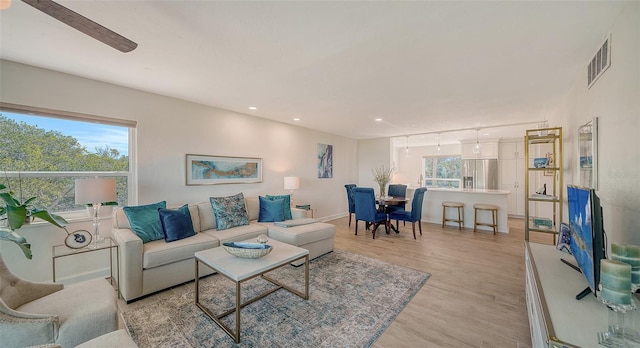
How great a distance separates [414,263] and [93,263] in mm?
4131

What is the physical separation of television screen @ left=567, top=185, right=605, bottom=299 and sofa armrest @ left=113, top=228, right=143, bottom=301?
11.3 ft

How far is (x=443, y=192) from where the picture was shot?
19.1ft

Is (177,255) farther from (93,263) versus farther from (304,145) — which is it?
(304,145)

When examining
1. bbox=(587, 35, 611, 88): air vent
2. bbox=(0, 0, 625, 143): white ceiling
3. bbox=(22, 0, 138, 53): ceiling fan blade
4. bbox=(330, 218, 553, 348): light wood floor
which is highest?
bbox=(0, 0, 625, 143): white ceiling

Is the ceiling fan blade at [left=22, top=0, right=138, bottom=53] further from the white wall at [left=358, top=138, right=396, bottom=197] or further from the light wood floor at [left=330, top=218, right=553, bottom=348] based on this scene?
the white wall at [left=358, top=138, right=396, bottom=197]

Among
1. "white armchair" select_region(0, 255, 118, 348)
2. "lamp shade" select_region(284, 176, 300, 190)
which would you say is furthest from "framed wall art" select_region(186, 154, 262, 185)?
"white armchair" select_region(0, 255, 118, 348)

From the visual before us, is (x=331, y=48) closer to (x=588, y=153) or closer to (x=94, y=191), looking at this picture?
(x=588, y=153)

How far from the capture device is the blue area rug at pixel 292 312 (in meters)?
1.85

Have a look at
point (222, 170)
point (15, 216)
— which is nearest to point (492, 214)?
point (222, 170)

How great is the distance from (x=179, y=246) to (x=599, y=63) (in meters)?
4.28

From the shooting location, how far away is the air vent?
1.74 metres

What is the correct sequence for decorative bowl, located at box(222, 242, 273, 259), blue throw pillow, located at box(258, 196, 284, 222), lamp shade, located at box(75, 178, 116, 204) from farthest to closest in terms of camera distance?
1. blue throw pillow, located at box(258, 196, 284, 222)
2. lamp shade, located at box(75, 178, 116, 204)
3. decorative bowl, located at box(222, 242, 273, 259)

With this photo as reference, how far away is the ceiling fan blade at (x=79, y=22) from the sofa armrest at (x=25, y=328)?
4.87ft

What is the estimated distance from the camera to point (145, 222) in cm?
277
